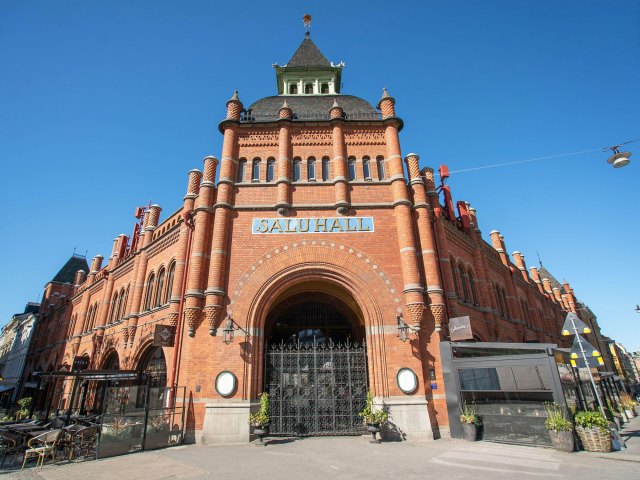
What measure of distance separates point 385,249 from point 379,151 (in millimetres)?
5474

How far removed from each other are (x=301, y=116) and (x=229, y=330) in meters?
12.1

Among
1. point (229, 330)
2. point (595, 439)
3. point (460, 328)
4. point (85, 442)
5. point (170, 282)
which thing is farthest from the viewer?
point (170, 282)

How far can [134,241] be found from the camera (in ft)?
85.8

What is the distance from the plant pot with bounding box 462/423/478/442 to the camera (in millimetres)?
12609

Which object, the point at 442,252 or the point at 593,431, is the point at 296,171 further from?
the point at 593,431

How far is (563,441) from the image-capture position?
10.5 m

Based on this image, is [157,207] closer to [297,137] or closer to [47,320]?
[297,137]

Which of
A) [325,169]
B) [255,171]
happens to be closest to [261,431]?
[255,171]

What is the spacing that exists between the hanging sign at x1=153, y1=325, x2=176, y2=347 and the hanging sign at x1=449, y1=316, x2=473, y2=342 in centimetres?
1194

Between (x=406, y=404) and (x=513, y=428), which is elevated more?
(x=406, y=404)

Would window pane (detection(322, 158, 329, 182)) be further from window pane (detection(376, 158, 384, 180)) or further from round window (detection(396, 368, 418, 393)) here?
round window (detection(396, 368, 418, 393))

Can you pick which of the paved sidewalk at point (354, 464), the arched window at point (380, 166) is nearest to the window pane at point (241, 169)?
the arched window at point (380, 166)

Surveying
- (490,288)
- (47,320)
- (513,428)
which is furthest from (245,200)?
(47,320)

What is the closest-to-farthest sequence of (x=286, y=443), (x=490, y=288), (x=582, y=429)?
1. (x=582, y=429)
2. (x=286, y=443)
3. (x=490, y=288)
